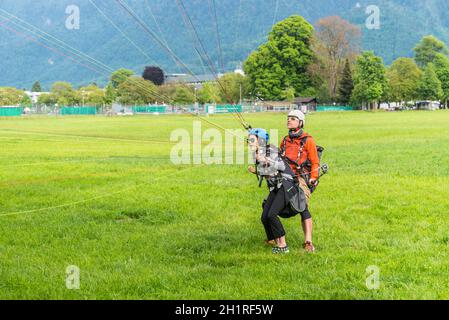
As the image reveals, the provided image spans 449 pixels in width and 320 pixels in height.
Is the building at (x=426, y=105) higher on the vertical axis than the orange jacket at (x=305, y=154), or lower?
higher

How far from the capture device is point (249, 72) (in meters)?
106

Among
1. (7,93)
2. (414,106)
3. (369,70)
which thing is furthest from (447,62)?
(7,93)

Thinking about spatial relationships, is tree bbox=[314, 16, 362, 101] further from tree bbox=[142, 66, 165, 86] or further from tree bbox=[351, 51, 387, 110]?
tree bbox=[142, 66, 165, 86]

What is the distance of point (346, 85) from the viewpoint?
108 meters

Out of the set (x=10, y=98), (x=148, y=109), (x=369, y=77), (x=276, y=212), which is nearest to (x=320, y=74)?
(x=369, y=77)

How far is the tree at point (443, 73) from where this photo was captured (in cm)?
12138

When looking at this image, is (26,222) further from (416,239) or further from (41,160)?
(41,160)

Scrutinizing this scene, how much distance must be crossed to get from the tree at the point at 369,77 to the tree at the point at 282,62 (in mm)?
9839

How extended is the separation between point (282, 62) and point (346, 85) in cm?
1458

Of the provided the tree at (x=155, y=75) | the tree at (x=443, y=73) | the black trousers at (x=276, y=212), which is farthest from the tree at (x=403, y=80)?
the black trousers at (x=276, y=212)

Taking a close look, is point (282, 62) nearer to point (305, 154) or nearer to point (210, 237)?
point (210, 237)

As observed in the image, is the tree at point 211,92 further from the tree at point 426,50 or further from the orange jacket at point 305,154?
the tree at point 426,50
